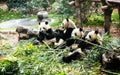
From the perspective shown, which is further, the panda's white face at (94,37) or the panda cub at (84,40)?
the panda's white face at (94,37)

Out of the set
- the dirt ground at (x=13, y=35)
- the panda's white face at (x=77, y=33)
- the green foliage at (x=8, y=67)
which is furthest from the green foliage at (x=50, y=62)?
the dirt ground at (x=13, y=35)

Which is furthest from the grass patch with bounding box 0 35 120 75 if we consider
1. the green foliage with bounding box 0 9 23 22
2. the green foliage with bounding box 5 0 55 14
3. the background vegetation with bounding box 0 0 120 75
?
the green foliage with bounding box 5 0 55 14

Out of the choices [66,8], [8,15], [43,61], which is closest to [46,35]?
[43,61]

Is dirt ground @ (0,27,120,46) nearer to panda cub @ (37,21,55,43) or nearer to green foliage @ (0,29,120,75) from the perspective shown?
panda cub @ (37,21,55,43)

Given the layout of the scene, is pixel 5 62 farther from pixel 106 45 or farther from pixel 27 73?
pixel 106 45

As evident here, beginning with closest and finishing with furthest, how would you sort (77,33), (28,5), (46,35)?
(77,33) → (46,35) → (28,5)

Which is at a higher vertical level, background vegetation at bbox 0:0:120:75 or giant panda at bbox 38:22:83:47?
giant panda at bbox 38:22:83:47

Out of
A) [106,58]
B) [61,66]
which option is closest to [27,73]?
[61,66]

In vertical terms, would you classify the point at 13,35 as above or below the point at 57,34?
below

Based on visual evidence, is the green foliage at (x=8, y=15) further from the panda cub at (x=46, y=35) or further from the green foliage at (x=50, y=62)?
the green foliage at (x=50, y=62)

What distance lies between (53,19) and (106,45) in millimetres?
7676

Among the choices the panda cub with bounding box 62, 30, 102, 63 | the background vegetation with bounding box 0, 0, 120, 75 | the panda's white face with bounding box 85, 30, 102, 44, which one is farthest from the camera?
the panda's white face with bounding box 85, 30, 102, 44

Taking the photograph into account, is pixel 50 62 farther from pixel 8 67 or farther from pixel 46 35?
pixel 46 35

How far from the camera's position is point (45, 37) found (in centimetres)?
936
